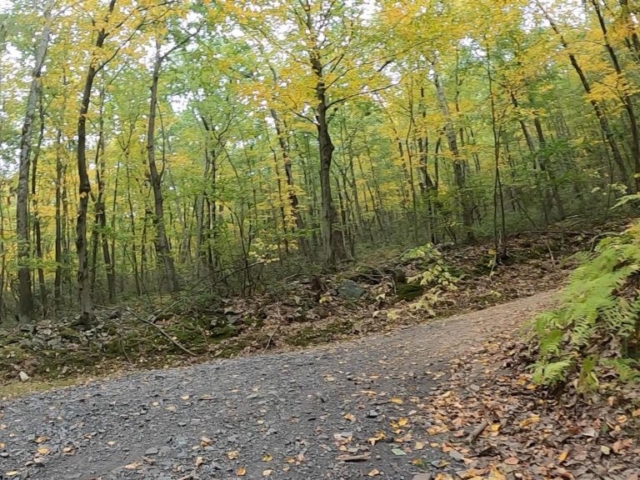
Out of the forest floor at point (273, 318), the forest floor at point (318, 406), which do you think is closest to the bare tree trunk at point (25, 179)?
the forest floor at point (273, 318)

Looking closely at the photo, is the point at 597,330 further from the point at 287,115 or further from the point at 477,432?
the point at 287,115

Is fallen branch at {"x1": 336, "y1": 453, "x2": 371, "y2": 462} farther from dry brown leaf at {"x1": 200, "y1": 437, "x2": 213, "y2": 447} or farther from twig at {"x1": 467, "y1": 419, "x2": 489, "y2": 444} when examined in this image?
dry brown leaf at {"x1": 200, "y1": 437, "x2": 213, "y2": 447}

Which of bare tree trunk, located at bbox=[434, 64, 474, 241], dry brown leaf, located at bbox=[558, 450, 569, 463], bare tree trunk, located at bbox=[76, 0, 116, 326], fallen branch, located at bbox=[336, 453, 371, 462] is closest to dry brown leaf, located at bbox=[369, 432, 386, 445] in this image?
fallen branch, located at bbox=[336, 453, 371, 462]

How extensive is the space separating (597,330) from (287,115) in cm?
1002

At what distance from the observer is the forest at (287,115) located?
9.59m

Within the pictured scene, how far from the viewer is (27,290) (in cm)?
1142

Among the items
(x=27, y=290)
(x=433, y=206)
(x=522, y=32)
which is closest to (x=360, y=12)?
(x=522, y=32)

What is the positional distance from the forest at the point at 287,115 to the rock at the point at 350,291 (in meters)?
1.16

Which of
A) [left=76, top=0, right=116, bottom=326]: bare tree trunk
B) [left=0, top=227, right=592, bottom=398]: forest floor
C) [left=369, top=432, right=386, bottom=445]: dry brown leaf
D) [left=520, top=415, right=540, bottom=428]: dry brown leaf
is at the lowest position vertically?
[left=369, top=432, right=386, bottom=445]: dry brown leaf

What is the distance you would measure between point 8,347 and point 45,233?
16901mm

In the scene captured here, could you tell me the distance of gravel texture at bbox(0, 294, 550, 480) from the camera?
Result: 358cm

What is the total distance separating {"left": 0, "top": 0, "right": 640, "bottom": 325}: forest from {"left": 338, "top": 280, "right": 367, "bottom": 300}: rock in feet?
3.80

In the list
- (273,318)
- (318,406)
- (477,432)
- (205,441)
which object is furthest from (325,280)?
(477,432)

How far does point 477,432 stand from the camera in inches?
144
